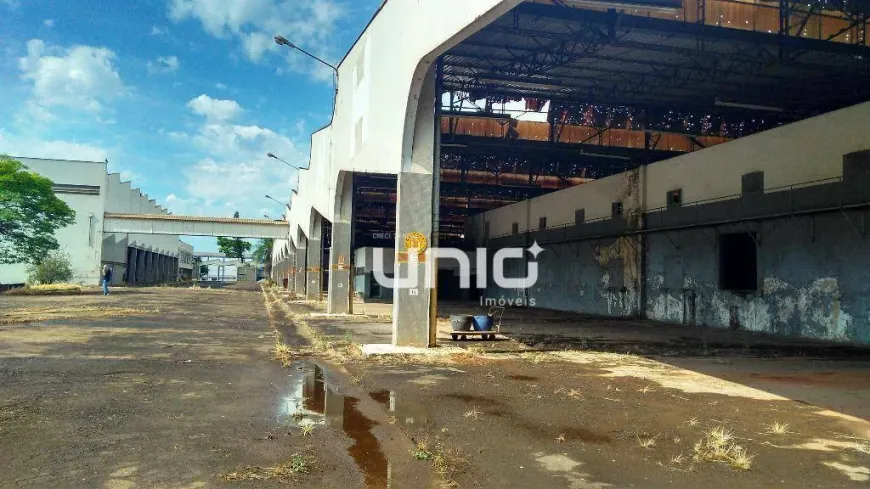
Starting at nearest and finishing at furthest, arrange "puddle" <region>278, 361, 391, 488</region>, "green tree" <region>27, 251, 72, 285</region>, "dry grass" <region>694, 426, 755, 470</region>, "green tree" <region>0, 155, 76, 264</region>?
"puddle" <region>278, 361, 391, 488</region>
"dry grass" <region>694, 426, 755, 470</region>
"green tree" <region>0, 155, 76, 264</region>
"green tree" <region>27, 251, 72, 285</region>

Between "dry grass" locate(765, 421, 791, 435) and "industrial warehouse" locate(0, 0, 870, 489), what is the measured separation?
0.07ft

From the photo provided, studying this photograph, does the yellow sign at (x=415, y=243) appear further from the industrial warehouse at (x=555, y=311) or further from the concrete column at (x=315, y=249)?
the concrete column at (x=315, y=249)

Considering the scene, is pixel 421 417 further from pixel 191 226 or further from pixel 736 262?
pixel 191 226

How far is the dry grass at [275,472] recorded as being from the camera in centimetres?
443

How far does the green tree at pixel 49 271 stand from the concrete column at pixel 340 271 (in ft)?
A: 93.1

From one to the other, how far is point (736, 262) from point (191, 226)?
4656 centimetres

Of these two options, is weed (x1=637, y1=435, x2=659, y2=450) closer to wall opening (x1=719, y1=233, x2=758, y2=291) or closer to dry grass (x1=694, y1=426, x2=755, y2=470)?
dry grass (x1=694, y1=426, x2=755, y2=470)

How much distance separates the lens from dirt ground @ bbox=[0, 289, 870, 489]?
468 centimetres

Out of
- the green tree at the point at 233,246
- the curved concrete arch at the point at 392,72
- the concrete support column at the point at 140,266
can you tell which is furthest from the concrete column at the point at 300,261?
the green tree at the point at 233,246

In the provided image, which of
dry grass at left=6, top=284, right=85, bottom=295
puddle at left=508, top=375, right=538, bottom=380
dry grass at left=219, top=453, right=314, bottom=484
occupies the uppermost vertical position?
dry grass at left=6, top=284, right=85, bottom=295

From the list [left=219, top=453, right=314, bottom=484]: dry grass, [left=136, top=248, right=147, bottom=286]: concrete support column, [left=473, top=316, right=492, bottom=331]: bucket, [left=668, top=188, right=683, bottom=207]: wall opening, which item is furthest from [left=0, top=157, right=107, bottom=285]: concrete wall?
[left=219, top=453, right=314, bottom=484]: dry grass

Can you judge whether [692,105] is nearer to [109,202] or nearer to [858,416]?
[858,416]

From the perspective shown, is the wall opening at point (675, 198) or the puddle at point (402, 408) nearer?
the puddle at point (402, 408)

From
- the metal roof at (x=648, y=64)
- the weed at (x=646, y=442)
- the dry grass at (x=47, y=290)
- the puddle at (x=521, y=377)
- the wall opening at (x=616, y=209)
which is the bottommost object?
the puddle at (x=521, y=377)
